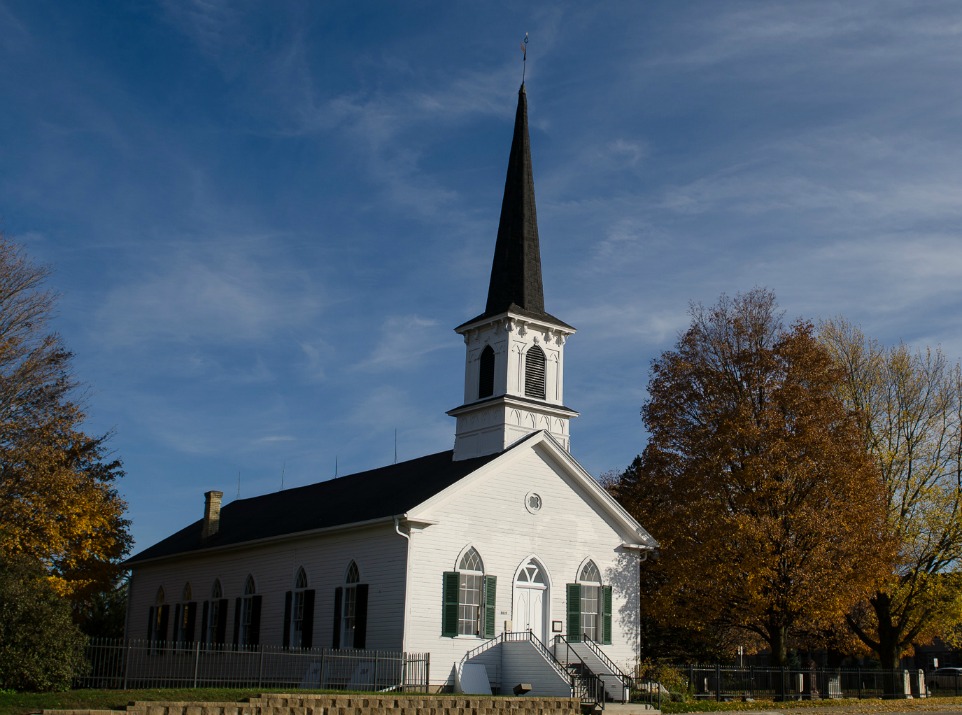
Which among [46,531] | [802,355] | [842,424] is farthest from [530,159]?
[46,531]

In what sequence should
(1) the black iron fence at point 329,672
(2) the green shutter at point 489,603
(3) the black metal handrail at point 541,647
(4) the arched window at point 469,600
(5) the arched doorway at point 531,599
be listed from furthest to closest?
1. (5) the arched doorway at point 531,599
2. (2) the green shutter at point 489,603
3. (4) the arched window at point 469,600
4. (3) the black metal handrail at point 541,647
5. (1) the black iron fence at point 329,672

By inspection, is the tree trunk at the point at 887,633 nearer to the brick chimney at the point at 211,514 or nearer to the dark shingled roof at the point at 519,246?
the dark shingled roof at the point at 519,246

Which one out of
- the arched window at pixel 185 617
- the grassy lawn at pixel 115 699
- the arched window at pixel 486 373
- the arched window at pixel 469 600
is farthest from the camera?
the arched window at pixel 185 617

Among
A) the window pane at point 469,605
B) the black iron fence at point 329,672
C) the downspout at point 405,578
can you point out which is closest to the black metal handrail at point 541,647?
the window pane at point 469,605

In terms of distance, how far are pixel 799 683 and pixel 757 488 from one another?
6269 millimetres

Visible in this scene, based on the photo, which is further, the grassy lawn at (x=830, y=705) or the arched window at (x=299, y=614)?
the arched window at (x=299, y=614)

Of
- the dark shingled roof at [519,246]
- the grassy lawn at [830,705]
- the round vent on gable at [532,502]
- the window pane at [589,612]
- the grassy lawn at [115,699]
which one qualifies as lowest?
the grassy lawn at [830,705]

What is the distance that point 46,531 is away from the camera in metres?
29.4

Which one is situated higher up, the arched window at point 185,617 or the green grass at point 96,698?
the arched window at point 185,617

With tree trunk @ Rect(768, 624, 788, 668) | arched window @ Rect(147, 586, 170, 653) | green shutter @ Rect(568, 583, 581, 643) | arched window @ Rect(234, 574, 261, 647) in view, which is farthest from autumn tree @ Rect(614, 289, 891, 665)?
arched window @ Rect(147, 586, 170, 653)

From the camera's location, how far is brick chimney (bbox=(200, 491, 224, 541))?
38.3 m

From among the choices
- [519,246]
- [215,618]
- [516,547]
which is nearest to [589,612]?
[516,547]

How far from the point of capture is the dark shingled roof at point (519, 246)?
33384 mm

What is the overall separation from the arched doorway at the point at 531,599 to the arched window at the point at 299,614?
602 centimetres
